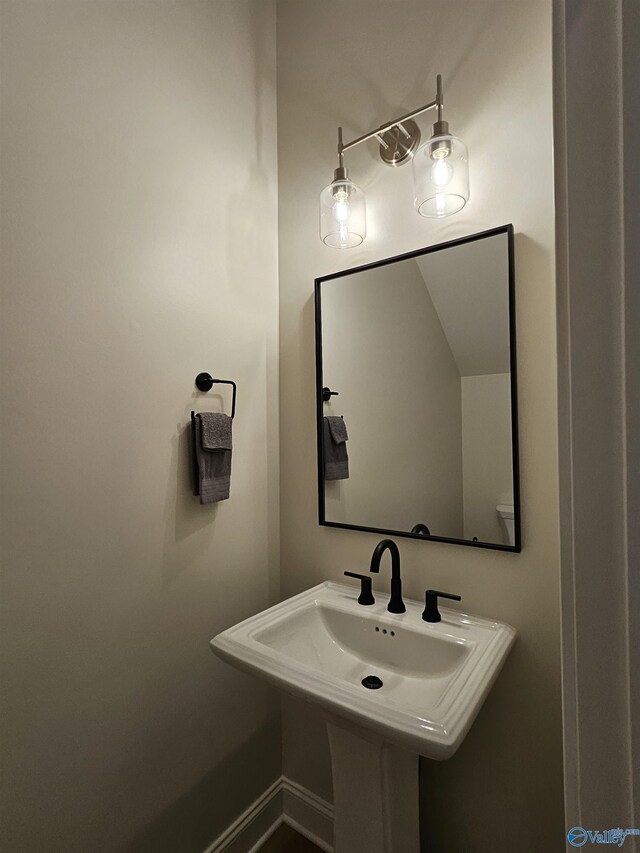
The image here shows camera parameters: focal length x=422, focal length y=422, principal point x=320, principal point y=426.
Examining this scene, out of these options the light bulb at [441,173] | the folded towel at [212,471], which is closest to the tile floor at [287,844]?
the folded towel at [212,471]

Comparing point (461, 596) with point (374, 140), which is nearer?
point (461, 596)

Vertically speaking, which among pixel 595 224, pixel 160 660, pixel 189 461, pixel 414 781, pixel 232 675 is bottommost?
pixel 414 781

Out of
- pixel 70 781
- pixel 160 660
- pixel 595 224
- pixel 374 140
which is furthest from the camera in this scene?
pixel 374 140

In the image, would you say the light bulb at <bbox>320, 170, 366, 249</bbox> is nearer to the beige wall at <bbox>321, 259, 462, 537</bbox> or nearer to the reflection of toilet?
the beige wall at <bbox>321, 259, 462, 537</bbox>

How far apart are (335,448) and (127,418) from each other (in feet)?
2.24

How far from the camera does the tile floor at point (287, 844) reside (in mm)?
1453

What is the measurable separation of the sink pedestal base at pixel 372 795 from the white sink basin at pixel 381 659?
13cm

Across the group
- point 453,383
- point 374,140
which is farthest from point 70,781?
point 374,140

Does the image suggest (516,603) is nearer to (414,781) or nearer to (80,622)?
(414,781)

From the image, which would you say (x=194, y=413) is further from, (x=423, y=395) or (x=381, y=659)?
(x=381, y=659)

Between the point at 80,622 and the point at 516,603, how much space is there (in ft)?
3.68

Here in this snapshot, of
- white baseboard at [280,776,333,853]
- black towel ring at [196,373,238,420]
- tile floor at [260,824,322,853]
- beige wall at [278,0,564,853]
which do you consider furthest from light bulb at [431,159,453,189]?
tile floor at [260,824,322,853]

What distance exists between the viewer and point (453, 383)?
1.28 metres

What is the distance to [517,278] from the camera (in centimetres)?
115
